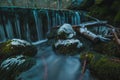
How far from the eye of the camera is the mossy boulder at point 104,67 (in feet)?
12.8

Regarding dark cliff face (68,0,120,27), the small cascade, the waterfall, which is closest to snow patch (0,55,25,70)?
the waterfall

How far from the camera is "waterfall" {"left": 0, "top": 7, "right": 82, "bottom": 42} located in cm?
849

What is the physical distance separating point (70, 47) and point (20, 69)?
6.46 ft

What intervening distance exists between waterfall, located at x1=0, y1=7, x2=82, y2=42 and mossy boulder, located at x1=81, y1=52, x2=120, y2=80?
4771mm

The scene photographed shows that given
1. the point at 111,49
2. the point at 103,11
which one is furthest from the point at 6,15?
the point at 111,49

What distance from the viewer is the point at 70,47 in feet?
18.4

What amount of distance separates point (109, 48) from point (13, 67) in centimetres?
310

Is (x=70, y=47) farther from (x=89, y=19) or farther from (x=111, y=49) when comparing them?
(x=89, y=19)

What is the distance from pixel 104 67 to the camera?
4.09 metres

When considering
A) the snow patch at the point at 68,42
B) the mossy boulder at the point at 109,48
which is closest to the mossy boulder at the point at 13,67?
the snow patch at the point at 68,42

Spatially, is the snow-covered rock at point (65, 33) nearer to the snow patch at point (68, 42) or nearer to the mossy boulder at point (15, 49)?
the snow patch at point (68, 42)

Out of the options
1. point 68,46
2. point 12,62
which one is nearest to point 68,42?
point 68,46

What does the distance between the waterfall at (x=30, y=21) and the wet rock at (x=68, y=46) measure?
3153 millimetres

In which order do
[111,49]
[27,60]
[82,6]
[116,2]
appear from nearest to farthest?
[27,60] → [111,49] → [116,2] → [82,6]
